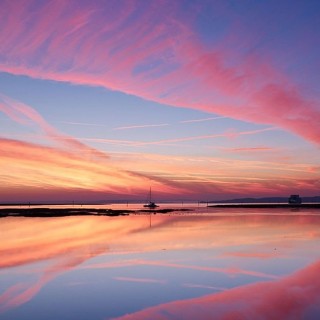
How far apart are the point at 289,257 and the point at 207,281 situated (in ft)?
31.4

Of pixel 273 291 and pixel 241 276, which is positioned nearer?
pixel 273 291

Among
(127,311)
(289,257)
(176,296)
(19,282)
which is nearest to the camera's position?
(127,311)

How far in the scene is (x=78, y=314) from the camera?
16.1 meters

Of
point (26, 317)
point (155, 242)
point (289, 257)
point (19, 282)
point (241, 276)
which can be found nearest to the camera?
point (26, 317)

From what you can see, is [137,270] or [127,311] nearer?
[127,311]

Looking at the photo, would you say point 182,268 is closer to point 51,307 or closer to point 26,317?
point 51,307

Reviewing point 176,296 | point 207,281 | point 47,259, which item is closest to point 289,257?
point 207,281

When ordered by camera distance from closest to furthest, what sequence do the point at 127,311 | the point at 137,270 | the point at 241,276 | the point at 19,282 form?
the point at 127,311 → the point at 19,282 → the point at 241,276 → the point at 137,270

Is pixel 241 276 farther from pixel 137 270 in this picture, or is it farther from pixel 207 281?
pixel 137 270

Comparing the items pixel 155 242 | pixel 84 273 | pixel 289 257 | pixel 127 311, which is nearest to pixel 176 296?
pixel 127 311

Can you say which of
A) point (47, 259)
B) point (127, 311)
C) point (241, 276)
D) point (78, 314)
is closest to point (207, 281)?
point (241, 276)

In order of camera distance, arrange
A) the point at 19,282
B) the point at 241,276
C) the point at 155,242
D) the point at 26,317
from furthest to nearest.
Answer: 1. the point at 155,242
2. the point at 241,276
3. the point at 19,282
4. the point at 26,317

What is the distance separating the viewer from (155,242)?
40.4 m

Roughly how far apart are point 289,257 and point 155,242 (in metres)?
14.0
